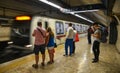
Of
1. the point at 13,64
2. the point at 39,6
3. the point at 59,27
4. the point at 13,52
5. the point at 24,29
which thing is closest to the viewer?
the point at 13,64

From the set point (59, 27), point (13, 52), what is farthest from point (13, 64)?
point (59, 27)

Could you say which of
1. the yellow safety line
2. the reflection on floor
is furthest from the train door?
the yellow safety line

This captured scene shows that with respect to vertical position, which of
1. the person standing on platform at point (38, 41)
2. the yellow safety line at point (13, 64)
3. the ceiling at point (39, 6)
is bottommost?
the yellow safety line at point (13, 64)

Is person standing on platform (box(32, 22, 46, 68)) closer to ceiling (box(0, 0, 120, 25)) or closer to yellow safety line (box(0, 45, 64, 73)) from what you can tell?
yellow safety line (box(0, 45, 64, 73))

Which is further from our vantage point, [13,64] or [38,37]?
[13,64]

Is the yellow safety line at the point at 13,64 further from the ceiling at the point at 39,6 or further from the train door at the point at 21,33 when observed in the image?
the ceiling at the point at 39,6

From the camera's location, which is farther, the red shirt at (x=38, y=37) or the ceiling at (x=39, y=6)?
the ceiling at (x=39, y=6)

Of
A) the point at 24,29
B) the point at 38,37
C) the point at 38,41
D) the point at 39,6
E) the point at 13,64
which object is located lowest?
the point at 13,64

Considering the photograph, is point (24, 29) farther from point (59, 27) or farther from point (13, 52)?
point (59, 27)

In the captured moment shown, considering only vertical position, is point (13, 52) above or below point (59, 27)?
below

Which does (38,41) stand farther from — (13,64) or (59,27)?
(59,27)

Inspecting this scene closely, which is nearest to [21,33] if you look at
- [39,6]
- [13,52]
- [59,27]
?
[13,52]

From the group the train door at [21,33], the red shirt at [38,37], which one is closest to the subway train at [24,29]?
the train door at [21,33]

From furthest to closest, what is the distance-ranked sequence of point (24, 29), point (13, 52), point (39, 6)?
point (39, 6) → point (24, 29) → point (13, 52)
